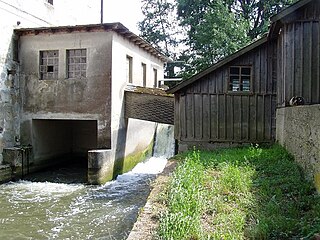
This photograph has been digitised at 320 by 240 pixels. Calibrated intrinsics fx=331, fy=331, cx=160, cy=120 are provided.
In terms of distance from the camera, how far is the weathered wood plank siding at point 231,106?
12.5 m

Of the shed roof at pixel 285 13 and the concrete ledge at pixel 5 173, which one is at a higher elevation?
the shed roof at pixel 285 13

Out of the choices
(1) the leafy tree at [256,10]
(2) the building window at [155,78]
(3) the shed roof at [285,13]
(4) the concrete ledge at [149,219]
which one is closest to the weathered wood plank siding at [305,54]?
(3) the shed roof at [285,13]

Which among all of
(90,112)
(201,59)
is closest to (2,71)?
(90,112)

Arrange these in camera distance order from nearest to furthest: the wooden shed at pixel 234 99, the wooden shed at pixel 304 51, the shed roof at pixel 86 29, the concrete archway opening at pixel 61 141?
1. the wooden shed at pixel 304 51
2. the wooden shed at pixel 234 99
3. the shed roof at pixel 86 29
4. the concrete archway opening at pixel 61 141

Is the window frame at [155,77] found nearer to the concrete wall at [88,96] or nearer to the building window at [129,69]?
the building window at [129,69]

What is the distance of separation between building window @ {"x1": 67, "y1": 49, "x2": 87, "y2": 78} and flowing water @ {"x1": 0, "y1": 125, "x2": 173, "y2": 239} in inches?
178

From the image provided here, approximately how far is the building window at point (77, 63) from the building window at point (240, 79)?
20.1 ft

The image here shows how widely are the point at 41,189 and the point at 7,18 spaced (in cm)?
733

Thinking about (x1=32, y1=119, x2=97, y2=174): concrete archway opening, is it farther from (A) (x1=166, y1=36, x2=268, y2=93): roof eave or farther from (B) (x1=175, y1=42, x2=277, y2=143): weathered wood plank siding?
(A) (x1=166, y1=36, x2=268, y2=93): roof eave

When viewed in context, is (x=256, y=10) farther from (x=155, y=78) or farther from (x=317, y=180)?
(x=317, y=180)

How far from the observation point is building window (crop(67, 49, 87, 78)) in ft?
46.5

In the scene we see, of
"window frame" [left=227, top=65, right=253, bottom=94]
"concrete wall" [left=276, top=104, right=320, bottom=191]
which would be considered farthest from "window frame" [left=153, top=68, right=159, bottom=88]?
"concrete wall" [left=276, top=104, right=320, bottom=191]

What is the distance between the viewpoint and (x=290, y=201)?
17.8ft

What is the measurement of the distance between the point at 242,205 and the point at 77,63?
1089 centimetres
